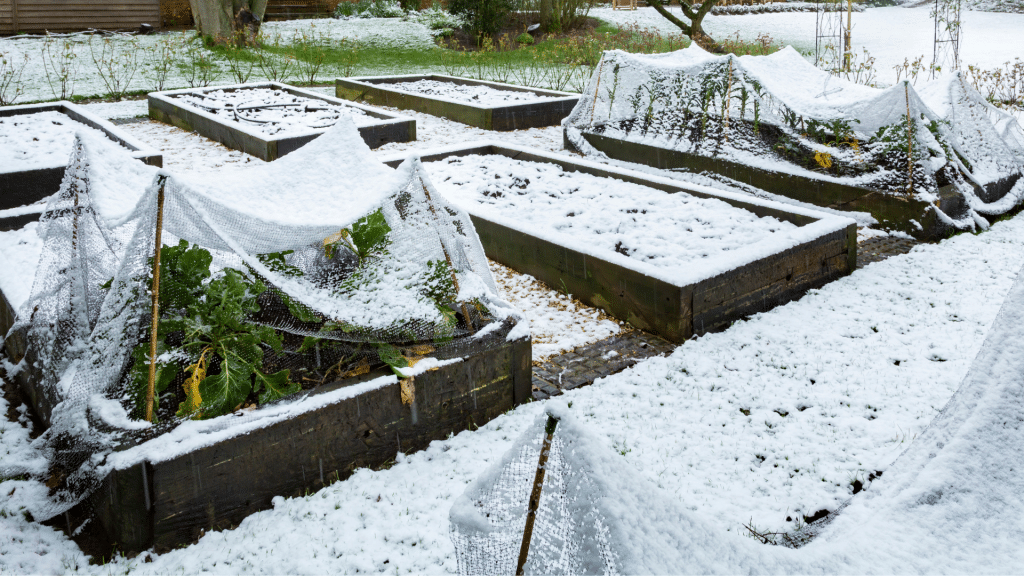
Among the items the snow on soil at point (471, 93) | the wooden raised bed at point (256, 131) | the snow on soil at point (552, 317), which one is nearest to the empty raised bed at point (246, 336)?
the snow on soil at point (552, 317)

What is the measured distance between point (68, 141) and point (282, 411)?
6912 millimetres

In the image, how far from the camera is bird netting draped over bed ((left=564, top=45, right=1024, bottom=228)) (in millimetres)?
6832

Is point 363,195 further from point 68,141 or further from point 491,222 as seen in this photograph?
point 68,141

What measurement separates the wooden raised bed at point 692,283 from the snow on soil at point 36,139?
12.7ft

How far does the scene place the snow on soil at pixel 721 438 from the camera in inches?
113

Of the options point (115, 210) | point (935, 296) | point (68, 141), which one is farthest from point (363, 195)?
point (68, 141)

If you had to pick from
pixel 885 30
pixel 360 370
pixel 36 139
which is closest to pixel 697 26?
pixel 885 30

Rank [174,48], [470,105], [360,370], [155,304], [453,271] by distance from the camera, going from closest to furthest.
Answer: [155,304] < [360,370] < [453,271] < [470,105] < [174,48]

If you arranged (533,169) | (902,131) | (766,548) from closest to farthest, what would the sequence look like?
1. (766,548)
2. (902,131)
3. (533,169)

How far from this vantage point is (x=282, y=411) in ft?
10.2

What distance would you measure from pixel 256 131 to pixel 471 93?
183 inches

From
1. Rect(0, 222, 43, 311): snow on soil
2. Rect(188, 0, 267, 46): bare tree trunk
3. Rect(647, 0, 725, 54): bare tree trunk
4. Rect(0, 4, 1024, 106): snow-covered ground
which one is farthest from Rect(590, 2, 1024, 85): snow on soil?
Rect(0, 222, 43, 311): snow on soil

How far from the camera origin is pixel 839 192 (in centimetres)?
704

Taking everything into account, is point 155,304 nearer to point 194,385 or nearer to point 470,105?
point 194,385
